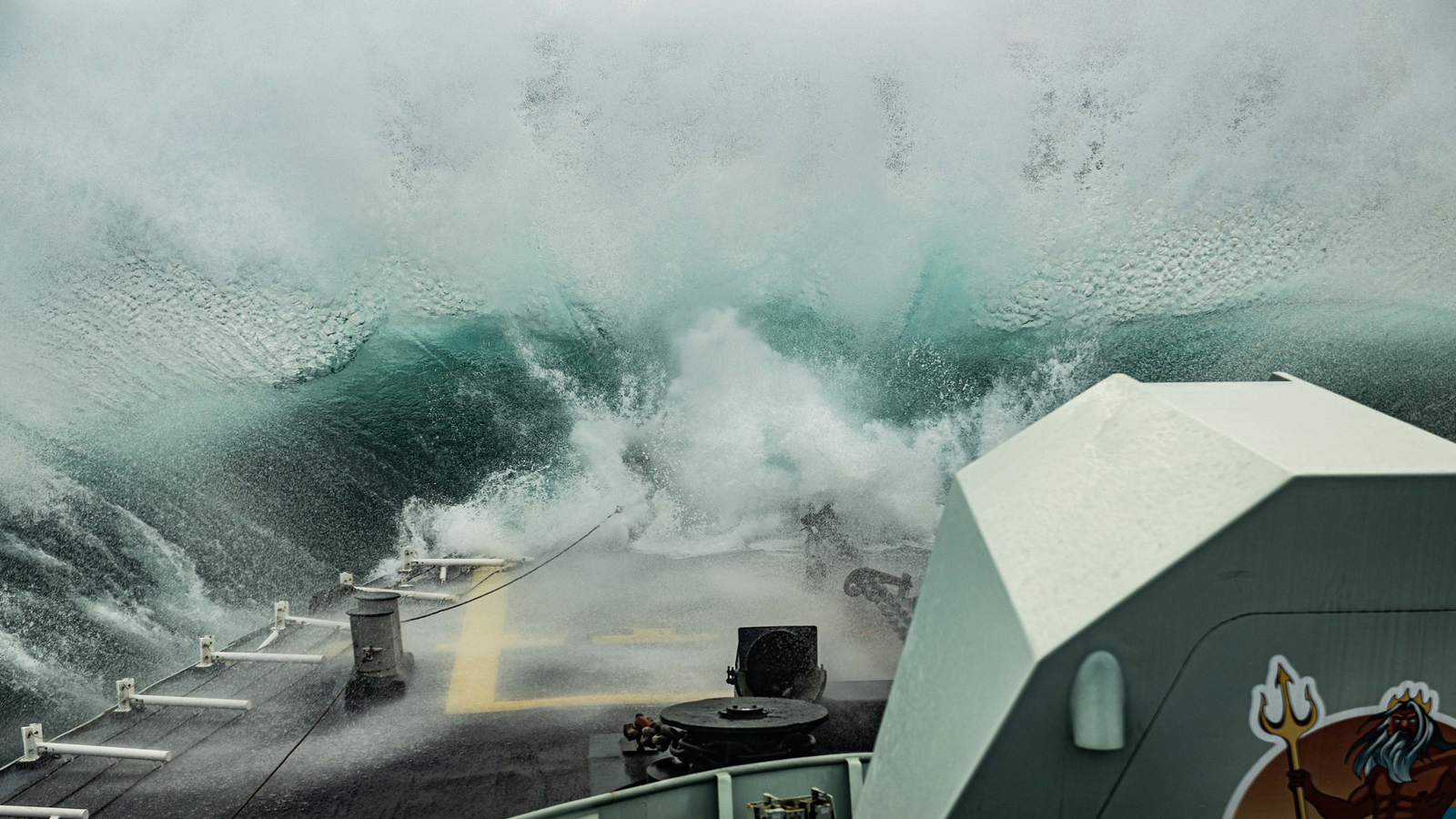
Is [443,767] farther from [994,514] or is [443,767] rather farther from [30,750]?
[994,514]

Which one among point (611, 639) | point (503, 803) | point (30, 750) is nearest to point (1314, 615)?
point (503, 803)

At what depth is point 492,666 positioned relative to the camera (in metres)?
12.1

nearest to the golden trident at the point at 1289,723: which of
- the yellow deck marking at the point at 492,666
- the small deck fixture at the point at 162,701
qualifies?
the yellow deck marking at the point at 492,666

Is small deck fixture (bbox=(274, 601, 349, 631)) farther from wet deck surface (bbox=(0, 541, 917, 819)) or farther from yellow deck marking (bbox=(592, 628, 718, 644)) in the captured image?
yellow deck marking (bbox=(592, 628, 718, 644))

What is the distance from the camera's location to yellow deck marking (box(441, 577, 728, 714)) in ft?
35.0

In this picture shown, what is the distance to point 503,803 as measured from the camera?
7684 mm

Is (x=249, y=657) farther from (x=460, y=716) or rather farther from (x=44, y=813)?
(x=44, y=813)

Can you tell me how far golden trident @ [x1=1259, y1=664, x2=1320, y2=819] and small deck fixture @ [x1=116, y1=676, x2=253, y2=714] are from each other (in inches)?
368

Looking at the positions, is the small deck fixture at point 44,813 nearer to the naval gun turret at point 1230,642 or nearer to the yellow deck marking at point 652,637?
the naval gun turret at point 1230,642

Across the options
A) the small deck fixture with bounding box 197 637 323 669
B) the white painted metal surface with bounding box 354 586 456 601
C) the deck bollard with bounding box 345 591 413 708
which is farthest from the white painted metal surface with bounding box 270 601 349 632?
the deck bollard with bounding box 345 591 413 708

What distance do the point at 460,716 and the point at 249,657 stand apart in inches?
90.5

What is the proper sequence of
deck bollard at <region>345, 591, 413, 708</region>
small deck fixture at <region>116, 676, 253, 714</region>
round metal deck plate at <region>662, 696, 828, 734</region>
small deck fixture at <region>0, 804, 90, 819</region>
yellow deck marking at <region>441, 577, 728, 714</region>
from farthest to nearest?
yellow deck marking at <region>441, 577, 728, 714</region>
deck bollard at <region>345, 591, 413, 708</region>
small deck fixture at <region>116, 676, 253, 714</region>
small deck fixture at <region>0, 804, 90, 819</region>
round metal deck plate at <region>662, 696, 828, 734</region>

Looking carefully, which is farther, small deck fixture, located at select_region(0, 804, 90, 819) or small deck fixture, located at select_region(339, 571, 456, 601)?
small deck fixture, located at select_region(339, 571, 456, 601)

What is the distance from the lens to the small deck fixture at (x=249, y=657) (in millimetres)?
10109
